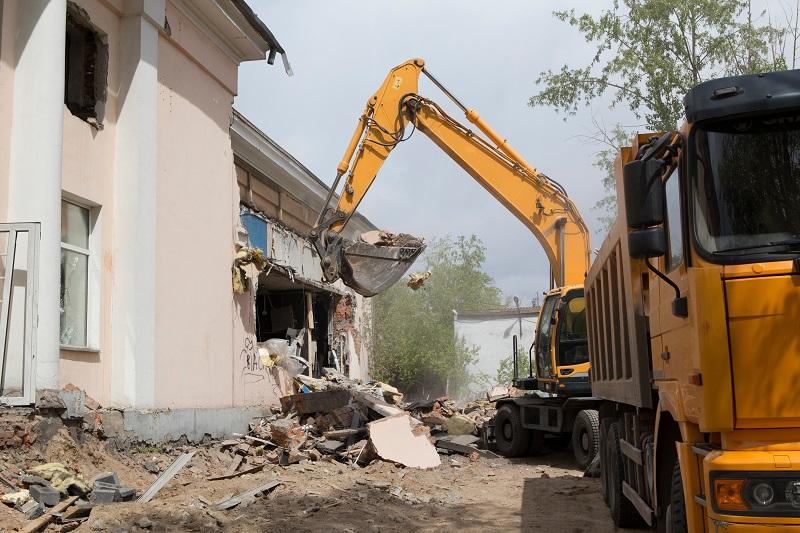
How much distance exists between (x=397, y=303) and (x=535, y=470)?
22.8 m

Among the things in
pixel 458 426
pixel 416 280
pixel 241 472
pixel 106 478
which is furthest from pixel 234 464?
pixel 458 426

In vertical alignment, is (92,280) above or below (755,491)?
above

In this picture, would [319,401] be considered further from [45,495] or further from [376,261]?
[45,495]

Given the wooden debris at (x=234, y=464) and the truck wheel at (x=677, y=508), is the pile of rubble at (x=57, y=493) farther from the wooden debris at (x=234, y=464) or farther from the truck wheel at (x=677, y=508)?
the truck wheel at (x=677, y=508)

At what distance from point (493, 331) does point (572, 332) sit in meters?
30.1

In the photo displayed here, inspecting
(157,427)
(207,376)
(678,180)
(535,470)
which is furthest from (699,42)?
(678,180)

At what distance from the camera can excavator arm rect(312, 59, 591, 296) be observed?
13.7 meters

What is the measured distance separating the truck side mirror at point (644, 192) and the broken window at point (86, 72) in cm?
820

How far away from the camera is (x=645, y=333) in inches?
237

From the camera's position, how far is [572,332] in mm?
13445

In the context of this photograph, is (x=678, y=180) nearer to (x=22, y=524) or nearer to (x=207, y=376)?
(x=22, y=524)

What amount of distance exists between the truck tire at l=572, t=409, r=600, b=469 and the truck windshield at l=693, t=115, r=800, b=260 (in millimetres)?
8628

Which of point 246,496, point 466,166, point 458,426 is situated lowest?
point 246,496

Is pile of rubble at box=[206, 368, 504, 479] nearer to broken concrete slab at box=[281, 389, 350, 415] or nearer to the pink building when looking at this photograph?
broken concrete slab at box=[281, 389, 350, 415]
